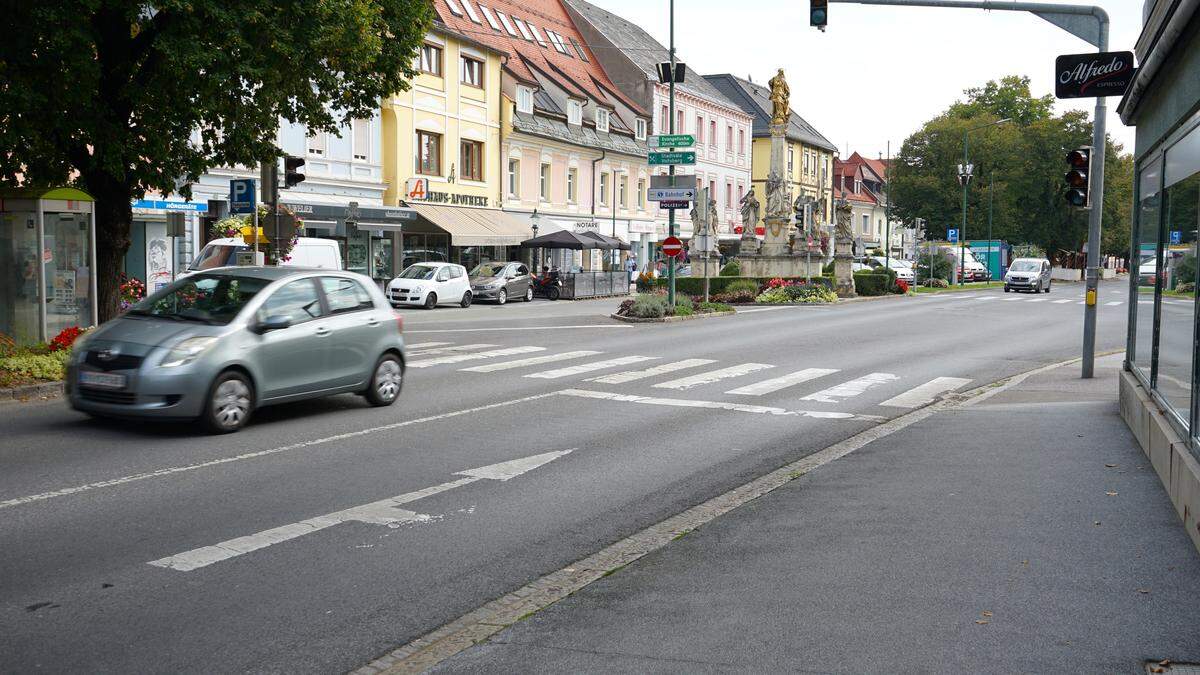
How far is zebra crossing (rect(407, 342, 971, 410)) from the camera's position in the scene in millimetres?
13938

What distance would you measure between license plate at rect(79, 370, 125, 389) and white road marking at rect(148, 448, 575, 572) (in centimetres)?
353

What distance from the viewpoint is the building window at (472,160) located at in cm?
4466

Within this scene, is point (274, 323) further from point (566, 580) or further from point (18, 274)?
point (18, 274)

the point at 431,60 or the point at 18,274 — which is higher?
the point at 431,60

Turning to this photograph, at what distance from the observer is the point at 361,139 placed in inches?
1517

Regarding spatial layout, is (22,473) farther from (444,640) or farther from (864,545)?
(864,545)

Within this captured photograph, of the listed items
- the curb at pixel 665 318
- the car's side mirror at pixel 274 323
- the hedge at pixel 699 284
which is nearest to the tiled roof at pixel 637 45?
the hedge at pixel 699 284

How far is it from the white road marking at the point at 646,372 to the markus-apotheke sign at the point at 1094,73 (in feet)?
22.7

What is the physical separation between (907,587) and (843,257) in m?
40.3

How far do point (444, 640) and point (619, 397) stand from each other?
29.2 feet

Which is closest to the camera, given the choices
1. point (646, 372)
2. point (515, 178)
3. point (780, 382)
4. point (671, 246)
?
point (780, 382)

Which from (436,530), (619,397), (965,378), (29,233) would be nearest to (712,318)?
(965,378)

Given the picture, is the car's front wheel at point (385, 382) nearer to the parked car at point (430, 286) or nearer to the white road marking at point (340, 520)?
the white road marking at point (340, 520)

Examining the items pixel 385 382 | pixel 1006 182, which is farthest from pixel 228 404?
pixel 1006 182
